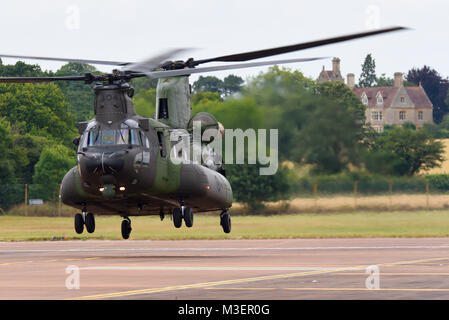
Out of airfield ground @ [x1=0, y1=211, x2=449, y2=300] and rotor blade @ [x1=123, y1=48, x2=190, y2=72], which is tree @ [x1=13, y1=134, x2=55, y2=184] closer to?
airfield ground @ [x1=0, y1=211, x2=449, y2=300]

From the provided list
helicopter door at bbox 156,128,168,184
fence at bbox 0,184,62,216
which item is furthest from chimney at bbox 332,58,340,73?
helicopter door at bbox 156,128,168,184

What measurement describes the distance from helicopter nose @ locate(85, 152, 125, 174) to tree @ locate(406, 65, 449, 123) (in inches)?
3579

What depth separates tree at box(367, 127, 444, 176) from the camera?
5303 cm

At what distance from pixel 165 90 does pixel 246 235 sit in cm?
2718

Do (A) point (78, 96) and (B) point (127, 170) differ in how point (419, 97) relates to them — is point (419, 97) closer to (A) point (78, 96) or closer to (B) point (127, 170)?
(A) point (78, 96)

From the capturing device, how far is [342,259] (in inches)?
1666

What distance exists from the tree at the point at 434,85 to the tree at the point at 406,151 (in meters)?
61.2

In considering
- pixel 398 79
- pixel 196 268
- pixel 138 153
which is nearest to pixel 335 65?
pixel 398 79

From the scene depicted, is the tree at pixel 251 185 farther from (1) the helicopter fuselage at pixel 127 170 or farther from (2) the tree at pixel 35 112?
(1) the helicopter fuselage at pixel 127 170

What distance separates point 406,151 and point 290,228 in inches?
510

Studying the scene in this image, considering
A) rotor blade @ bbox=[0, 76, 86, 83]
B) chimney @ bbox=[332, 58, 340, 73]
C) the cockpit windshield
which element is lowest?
the cockpit windshield

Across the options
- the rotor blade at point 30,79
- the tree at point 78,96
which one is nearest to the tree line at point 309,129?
the rotor blade at point 30,79

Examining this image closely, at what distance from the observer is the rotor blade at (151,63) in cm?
3534
